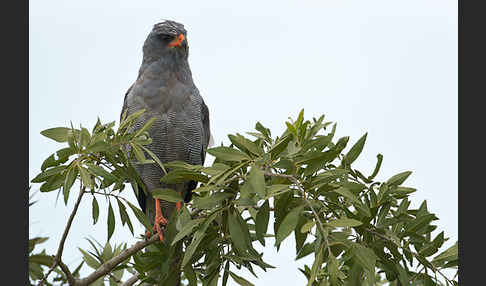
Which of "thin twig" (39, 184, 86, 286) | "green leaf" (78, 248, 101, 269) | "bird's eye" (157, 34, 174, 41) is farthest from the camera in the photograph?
"bird's eye" (157, 34, 174, 41)

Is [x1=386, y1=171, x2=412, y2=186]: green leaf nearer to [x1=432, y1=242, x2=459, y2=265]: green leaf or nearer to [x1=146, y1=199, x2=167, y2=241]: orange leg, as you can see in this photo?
[x1=432, y1=242, x2=459, y2=265]: green leaf

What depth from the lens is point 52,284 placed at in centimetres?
377

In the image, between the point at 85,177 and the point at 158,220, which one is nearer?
the point at 85,177

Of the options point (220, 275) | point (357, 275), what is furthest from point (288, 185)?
point (220, 275)

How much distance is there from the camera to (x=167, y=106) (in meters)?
4.85

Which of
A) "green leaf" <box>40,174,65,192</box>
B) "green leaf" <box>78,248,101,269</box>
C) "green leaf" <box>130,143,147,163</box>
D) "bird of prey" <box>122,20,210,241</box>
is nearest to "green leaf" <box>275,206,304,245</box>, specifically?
"green leaf" <box>130,143,147,163</box>

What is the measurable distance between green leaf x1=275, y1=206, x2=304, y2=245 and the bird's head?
9.88 feet

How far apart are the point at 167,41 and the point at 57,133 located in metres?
2.28

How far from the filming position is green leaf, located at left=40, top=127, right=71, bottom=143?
308 cm

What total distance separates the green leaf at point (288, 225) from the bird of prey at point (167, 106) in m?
2.31

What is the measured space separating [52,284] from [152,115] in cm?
163

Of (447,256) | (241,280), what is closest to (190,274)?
(241,280)

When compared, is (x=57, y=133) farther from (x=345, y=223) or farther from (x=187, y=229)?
(x=345, y=223)

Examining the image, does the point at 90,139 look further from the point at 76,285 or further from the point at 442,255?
the point at 442,255
